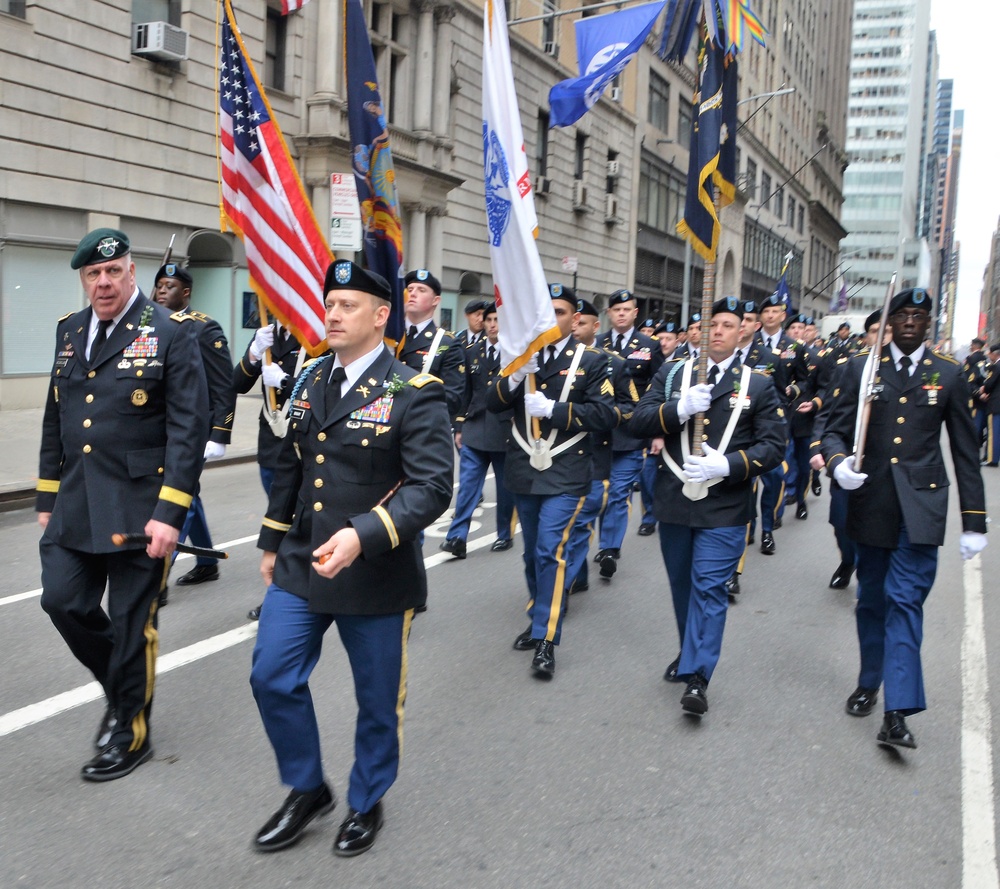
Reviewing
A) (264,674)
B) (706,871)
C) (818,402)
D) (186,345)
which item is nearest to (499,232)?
(186,345)

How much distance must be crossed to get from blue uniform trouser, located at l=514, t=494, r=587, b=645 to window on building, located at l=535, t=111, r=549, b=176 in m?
26.9

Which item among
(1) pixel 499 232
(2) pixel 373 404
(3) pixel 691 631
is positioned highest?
(1) pixel 499 232

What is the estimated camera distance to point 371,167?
5676 mm

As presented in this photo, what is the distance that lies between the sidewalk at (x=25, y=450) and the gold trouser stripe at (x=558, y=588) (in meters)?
6.38

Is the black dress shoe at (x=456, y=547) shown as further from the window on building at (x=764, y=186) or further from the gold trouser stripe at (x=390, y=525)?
the window on building at (x=764, y=186)

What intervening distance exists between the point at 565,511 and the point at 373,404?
2.59 m

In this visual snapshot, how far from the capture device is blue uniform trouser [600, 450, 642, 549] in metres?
8.24

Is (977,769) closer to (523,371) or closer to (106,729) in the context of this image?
(523,371)

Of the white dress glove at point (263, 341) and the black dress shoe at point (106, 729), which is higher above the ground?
the white dress glove at point (263, 341)

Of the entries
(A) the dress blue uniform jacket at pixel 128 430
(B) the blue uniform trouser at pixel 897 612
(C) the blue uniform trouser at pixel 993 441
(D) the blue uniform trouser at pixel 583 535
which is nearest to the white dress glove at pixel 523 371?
(D) the blue uniform trouser at pixel 583 535

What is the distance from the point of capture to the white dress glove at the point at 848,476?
478 cm

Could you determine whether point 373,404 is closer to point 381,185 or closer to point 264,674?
point 264,674

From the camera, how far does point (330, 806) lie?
370 centimetres

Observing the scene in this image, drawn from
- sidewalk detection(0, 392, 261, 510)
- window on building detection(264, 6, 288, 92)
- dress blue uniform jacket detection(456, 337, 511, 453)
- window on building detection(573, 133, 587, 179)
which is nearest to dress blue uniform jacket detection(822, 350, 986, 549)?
dress blue uniform jacket detection(456, 337, 511, 453)
